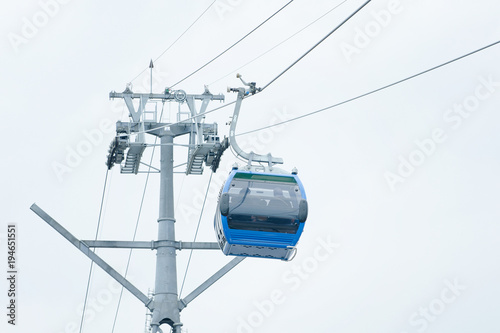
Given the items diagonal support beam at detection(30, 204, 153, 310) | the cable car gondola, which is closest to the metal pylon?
diagonal support beam at detection(30, 204, 153, 310)

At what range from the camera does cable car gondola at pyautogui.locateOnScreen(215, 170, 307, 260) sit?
3030 centimetres

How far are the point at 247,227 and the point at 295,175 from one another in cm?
184

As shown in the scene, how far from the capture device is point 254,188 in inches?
1198

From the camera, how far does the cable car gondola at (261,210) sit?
3030 centimetres

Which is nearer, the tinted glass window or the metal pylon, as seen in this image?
the tinted glass window

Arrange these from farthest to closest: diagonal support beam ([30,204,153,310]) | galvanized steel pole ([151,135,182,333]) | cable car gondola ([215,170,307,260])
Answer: diagonal support beam ([30,204,153,310]) < galvanized steel pole ([151,135,182,333]) < cable car gondola ([215,170,307,260])

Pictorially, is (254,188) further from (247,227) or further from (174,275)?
(174,275)

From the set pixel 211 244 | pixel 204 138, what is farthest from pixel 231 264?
pixel 204 138

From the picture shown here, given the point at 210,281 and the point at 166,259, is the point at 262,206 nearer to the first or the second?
the point at 210,281

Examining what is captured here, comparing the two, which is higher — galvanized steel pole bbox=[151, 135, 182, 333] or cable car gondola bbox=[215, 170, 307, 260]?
galvanized steel pole bbox=[151, 135, 182, 333]

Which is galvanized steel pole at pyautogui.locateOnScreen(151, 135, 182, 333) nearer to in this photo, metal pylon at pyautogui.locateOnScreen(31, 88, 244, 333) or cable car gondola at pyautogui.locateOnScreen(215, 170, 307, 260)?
metal pylon at pyautogui.locateOnScreen(31, 88, 244, 333)

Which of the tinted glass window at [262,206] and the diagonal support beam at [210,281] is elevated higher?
the diagonal support beam at [210,281]

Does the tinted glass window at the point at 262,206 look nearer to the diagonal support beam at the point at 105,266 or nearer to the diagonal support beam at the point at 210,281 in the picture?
the diagonal support beam at the point at 210,281

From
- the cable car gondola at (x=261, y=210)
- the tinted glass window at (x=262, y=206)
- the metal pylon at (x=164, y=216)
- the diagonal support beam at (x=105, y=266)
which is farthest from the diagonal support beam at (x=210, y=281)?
the tinted glass window at (x=262, y=206)
